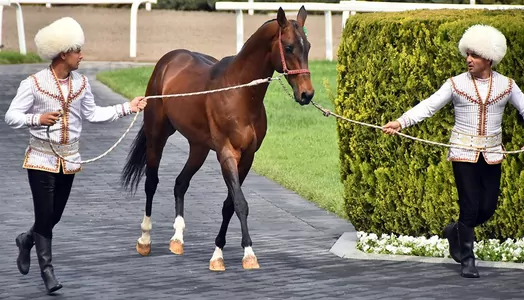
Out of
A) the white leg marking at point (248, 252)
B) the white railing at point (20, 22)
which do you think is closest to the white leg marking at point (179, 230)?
the white leg marking at point (248, 252)

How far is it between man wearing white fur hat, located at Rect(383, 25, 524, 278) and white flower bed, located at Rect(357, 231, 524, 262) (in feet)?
1.50

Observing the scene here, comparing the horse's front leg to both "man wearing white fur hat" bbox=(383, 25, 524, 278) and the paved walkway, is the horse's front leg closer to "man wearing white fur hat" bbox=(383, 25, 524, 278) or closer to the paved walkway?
the paved walkway

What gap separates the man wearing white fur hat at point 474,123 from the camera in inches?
361

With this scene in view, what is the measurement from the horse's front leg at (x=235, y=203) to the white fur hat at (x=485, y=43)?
179 centimetres

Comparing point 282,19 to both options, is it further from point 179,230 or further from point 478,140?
point 179,230

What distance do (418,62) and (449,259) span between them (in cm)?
144

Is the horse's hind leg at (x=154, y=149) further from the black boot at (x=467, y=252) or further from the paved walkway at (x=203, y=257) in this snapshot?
the black boot at (x=467, y=252)

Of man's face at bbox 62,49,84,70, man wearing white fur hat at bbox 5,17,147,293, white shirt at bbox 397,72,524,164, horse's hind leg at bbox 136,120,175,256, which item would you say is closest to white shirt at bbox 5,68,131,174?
man wearing white fur hat at bbox 5,17,147,293

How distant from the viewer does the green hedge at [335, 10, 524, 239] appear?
969 centimetres

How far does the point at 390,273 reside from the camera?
370 inches

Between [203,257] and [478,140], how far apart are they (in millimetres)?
2213

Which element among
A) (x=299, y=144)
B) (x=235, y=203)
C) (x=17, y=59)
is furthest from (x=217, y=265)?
(x=17, y=59)

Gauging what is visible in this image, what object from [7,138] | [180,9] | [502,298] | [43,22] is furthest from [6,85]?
[502,298]

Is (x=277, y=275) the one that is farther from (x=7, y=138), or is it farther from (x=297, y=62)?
(x=7, y=138)
